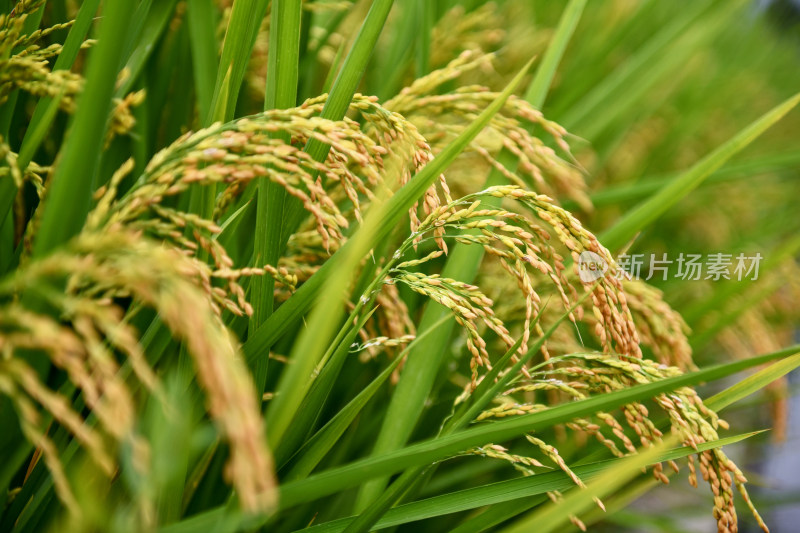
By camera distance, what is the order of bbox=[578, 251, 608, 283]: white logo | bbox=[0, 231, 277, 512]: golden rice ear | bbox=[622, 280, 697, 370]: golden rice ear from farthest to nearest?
bbox=[622, 280, 697, 370]: golden rice ear < bbox=[578, 251, 608, 283]: white logo < bbox=[0, 231, 277, 512]: golden rice ear

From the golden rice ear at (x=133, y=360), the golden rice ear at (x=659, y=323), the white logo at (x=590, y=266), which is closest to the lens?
the golden rice ear at (x=133, y=360)

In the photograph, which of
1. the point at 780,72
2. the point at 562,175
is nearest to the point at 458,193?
the point at 562,175

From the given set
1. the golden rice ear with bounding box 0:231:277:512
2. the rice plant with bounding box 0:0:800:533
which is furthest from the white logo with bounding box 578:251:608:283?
the golden rice ear with bounding box 0:231:277:512

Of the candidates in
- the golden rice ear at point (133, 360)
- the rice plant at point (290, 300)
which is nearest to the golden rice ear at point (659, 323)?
the rice plant at point (290, 300)

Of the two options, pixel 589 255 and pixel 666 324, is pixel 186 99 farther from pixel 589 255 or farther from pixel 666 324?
pixel 666 324

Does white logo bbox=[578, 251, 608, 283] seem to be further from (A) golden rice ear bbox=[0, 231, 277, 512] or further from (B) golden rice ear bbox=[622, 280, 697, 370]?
(A) golden rice ear bbox=[0, 231, 277, 512]

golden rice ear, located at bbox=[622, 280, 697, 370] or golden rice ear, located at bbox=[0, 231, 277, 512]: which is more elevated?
golden rice ear, located at bbox=[0, 231, 277, 512]

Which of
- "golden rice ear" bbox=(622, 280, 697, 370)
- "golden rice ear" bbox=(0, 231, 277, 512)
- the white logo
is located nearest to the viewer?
"golden rice ear" bbox=(0, 231, 277, 512)

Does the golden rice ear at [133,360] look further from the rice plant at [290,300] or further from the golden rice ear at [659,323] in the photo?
the golden rice ear at [659,323]
